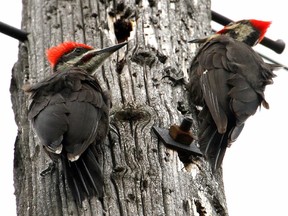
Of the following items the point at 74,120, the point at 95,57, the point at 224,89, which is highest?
the point at 95,57

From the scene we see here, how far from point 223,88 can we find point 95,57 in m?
0.73

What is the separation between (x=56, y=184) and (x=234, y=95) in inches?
45.7

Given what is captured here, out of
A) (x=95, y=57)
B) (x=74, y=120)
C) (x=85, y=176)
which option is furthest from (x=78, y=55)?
(x=85, y=176)

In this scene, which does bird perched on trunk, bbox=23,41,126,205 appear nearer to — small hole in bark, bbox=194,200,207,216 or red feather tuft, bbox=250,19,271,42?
small hole in bark, bbox=194,200,207,216

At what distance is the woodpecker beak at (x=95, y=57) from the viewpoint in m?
4.24

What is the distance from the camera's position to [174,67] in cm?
436

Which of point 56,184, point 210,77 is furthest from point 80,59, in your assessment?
point 56,184

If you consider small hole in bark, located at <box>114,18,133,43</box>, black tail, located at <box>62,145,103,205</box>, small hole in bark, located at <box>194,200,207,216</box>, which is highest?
small hole in bark, located at <box>114,18,133,43</box>

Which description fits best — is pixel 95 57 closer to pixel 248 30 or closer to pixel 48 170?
pixel 48 170

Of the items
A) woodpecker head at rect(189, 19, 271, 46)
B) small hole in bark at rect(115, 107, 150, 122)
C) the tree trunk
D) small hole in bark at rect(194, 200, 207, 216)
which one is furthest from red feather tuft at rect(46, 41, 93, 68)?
woodpecker head at rect(189, 19, 271, 46)

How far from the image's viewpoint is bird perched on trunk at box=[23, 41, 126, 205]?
141 inches

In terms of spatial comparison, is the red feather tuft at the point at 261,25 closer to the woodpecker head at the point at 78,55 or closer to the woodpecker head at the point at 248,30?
the woodpecker head at the point at 248,30

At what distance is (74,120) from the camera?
3695 mm

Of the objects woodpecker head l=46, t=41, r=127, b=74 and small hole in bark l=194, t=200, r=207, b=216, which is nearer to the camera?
small hole in bark l=194, t=200, r=207, b=216
